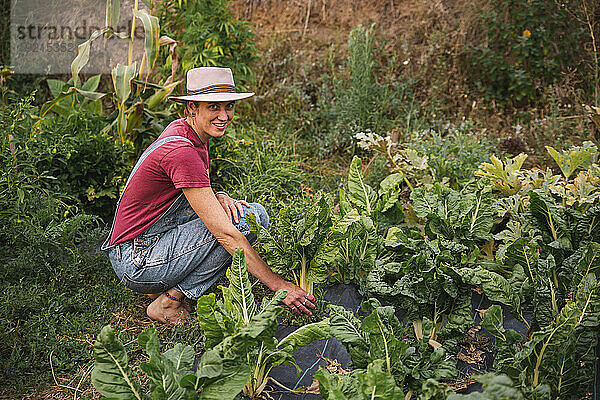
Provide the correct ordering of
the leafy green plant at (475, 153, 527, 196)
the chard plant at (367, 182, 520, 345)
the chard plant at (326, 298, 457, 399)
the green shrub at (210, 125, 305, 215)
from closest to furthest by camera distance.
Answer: the chard plant at (326, 298, 457, 399) → the chard plant at (367, 182, 520, 345) → the leafy green plant at (475, 153, 527, 196) → the green shrub at (210, 125, 305, 215)

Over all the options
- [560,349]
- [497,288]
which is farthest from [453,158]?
[560,349]

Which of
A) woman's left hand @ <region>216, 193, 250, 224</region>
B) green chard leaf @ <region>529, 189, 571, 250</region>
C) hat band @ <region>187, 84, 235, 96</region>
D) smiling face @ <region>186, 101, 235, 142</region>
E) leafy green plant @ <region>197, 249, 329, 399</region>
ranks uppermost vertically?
hat band @ <region>187, 84, 235, 96</region>

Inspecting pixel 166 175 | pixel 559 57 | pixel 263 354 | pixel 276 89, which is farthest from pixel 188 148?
pixel 559 57

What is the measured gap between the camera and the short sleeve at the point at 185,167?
113 inches

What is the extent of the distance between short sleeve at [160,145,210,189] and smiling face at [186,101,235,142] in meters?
0.21

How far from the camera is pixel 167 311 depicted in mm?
3289

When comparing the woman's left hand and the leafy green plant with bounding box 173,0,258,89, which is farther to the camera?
the leafy green plant with bounding box 173,0,258,89

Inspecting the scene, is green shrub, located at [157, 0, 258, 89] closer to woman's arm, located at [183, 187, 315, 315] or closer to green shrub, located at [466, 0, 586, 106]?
woman's arm, located at [183, 187, 315, 315]

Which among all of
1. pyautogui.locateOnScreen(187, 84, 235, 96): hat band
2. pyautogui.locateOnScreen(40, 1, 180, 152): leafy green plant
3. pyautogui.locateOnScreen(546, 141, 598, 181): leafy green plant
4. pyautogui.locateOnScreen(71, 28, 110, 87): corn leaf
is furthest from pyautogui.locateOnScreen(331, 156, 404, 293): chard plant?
pyautogui.locateOnScreen(71, 28, 110, 87): corn leaf

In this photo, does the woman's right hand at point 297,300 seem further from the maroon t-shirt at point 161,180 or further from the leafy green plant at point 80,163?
the leafy green plant at point 80,163

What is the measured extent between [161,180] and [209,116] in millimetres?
409

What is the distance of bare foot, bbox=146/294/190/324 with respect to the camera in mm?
3270

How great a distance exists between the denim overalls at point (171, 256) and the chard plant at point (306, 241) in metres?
0.25

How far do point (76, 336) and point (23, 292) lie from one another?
0.43 meters
